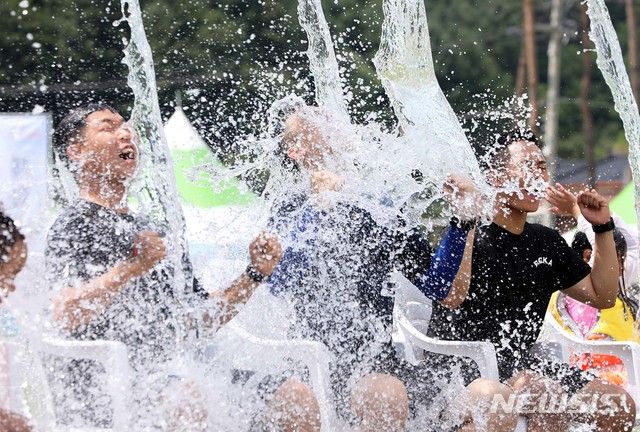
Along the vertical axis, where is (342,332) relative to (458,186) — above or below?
below

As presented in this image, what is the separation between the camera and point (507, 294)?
4.55m

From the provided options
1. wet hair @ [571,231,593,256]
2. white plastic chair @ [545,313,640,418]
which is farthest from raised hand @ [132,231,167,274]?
wet hair @ [571,231,593,256]

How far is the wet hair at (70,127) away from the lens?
4406 mm

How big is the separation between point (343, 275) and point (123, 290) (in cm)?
93

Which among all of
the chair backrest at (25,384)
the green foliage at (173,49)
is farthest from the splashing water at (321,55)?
the green foliage at (173,49)

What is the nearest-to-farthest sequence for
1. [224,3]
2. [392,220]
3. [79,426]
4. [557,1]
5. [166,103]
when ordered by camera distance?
[79,426]
[392,220]
[166,103]
[557,1]
[224,3]

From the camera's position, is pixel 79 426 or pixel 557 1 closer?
pixel 79 426

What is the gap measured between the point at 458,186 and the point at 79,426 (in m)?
1.63

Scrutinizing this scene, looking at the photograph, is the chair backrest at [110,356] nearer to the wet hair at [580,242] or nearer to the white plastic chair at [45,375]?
the white plastic chair at [45,375]

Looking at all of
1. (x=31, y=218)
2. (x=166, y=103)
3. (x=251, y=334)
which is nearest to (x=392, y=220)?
(x=251, y=334)

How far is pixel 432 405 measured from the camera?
4273mm

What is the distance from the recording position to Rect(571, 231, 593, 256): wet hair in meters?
5.62

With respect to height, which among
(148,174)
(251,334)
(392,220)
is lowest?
(251,334)

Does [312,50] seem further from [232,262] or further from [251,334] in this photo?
[251,334]
